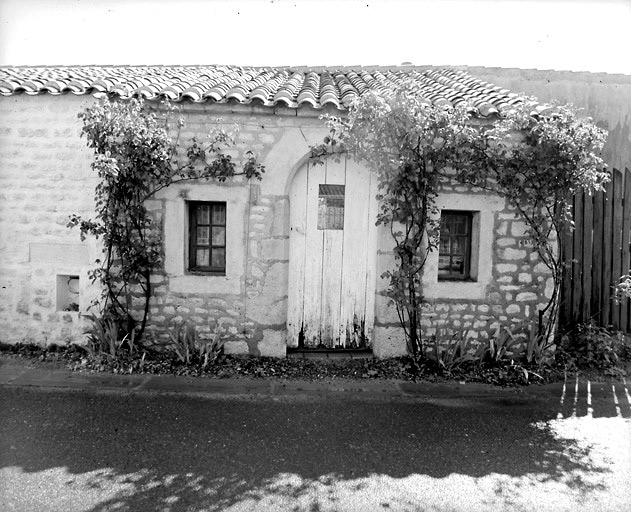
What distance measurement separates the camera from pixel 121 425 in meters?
4.26

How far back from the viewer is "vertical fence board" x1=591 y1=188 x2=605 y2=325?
6.63m

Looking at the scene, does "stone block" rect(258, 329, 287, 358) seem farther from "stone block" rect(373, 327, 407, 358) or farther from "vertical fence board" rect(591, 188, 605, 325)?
"vertical fence board" rect(591, 188, 605, 325)

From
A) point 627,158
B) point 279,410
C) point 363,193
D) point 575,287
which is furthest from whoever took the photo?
point 627,158

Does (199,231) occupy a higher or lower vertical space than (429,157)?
lower

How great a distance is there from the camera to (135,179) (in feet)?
18.8

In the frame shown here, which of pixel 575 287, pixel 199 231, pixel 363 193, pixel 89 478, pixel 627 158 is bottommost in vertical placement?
pixel 89 478

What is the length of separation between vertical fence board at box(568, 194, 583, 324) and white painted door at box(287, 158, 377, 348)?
9.15 ft

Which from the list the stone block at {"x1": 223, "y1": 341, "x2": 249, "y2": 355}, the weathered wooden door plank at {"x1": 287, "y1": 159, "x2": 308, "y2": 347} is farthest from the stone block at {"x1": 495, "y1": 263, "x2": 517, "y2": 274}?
the stone block at {"x1": 223, "y1": 341, "x2": 249, "y2": 355}

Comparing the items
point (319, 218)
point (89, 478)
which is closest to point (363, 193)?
point (319, 218)

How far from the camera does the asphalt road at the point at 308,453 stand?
3289mm

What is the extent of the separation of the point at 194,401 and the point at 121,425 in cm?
76

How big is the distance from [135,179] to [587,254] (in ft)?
19.6

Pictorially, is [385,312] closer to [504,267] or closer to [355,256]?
[355,256]

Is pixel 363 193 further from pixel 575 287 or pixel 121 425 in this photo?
pixel 121 425
